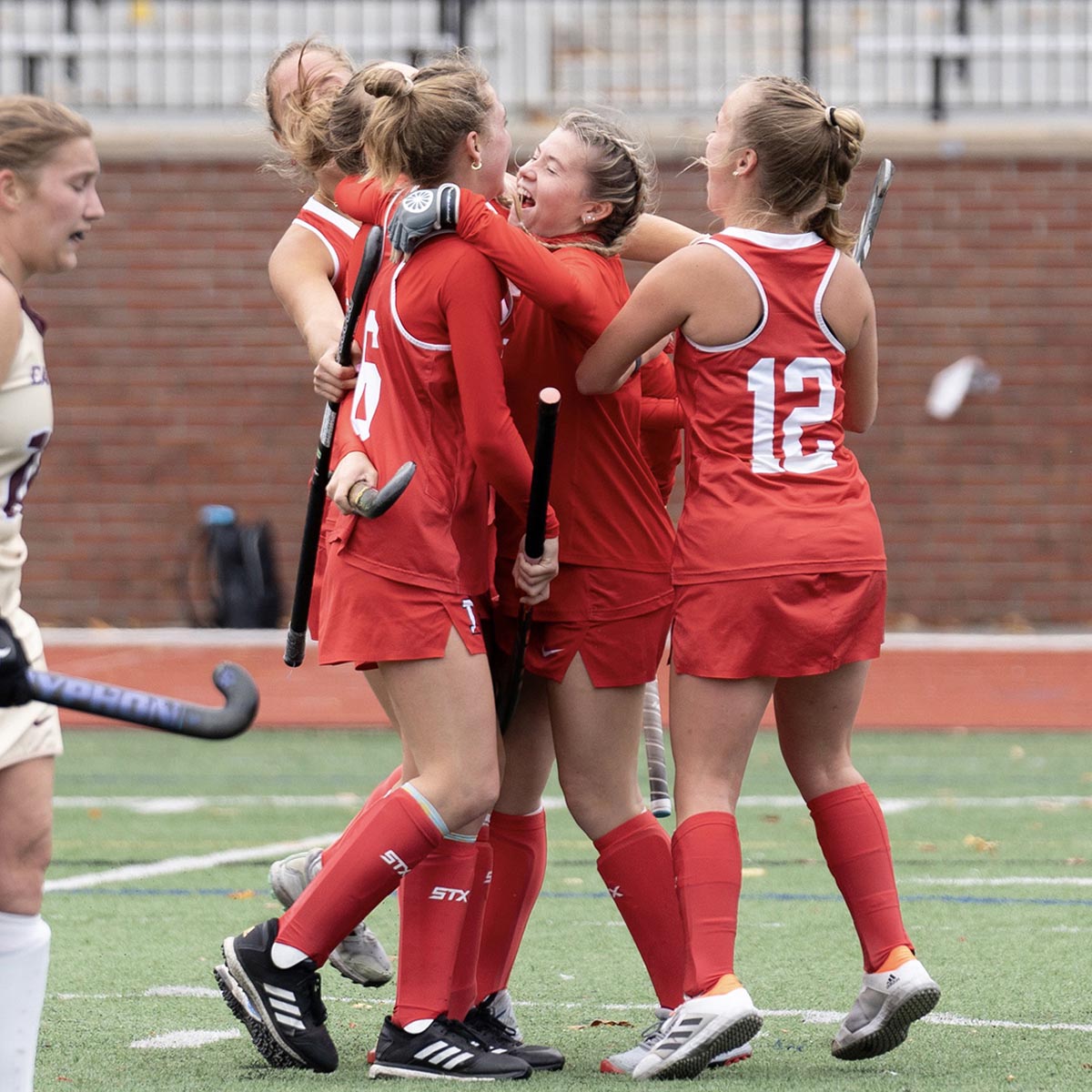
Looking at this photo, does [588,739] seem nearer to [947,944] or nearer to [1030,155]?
[947,944]

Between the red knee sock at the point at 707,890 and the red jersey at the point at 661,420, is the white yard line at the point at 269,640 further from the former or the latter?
the red knee sock at the point at 707,890

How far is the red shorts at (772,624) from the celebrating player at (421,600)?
32cm

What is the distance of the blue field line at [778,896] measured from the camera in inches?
238

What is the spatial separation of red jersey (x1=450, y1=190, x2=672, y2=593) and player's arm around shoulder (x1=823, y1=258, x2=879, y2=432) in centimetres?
45

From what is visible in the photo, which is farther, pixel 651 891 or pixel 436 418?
pixel 651 891

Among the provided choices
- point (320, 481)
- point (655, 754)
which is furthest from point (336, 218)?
point (655, 754)

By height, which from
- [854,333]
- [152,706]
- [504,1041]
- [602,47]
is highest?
[602,47]

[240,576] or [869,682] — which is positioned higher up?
[240,576]

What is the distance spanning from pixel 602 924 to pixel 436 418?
226cm

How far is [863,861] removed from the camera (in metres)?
4.21

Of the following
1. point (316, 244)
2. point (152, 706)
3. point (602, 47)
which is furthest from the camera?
point (602, 47)

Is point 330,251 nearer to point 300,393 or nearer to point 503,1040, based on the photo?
point 503,1040

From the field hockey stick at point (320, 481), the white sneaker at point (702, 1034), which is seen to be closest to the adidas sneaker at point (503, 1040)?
the white sneaker at point (702, 1034)

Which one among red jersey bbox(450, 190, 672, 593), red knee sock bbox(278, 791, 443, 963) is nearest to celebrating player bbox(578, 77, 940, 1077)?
red jersey bbox(450, 190, 672, 593)
